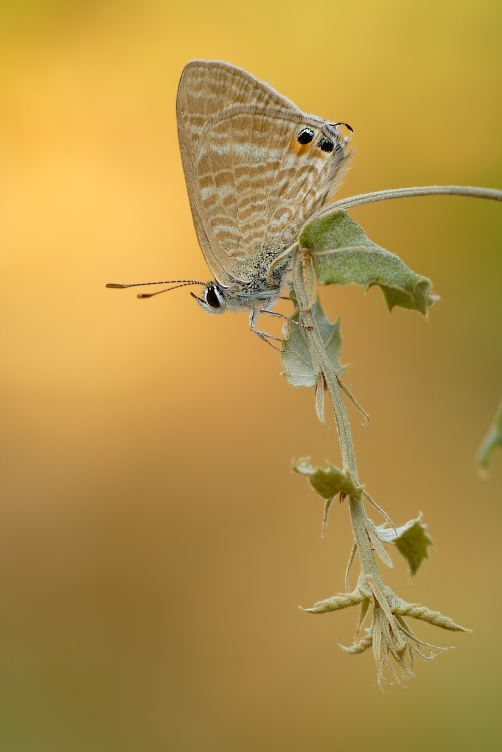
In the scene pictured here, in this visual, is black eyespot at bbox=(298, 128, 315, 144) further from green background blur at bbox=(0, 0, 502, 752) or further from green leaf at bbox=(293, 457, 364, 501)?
green background blur at bbox=(0, 0, 502, 752)

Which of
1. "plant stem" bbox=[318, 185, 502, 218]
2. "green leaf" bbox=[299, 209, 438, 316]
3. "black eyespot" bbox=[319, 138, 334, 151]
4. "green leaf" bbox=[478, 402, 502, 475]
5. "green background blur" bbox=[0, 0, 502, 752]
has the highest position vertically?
"plant stem" bbox=[318, 185, 502, 218]

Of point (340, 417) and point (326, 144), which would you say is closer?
point (340, 417)

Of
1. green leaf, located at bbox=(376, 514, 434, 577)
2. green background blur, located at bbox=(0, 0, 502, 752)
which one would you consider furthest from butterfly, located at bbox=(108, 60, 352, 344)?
green background blur, located at bbox=(0, 0, 502, 752)

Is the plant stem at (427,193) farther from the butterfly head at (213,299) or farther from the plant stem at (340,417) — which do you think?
the butterfly head at (213,299)

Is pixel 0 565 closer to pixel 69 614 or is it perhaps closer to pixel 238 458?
pixel 69 614

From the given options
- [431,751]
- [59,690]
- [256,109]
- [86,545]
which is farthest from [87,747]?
[256,109]

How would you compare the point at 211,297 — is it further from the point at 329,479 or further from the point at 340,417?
the point at 329,479

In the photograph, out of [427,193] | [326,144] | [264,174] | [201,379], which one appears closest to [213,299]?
[264,174]
